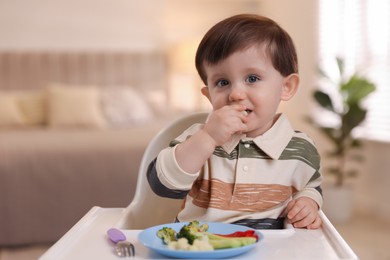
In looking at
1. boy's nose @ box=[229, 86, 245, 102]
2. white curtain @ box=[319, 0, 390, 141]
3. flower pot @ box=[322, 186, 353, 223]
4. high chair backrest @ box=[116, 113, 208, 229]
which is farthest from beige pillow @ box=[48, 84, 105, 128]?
boy's nose @ box=[229, 86, 245, 102]

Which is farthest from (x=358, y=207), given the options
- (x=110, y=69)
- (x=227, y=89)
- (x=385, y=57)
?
(x=227, y=89)

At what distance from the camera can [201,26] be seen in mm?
5320

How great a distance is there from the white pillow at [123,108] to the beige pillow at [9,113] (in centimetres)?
60

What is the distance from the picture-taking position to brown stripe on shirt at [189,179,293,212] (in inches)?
44.5

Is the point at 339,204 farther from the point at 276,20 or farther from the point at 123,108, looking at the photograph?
the point at 276,20

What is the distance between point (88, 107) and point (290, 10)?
193 cm

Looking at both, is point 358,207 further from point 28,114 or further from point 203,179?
point 203,179

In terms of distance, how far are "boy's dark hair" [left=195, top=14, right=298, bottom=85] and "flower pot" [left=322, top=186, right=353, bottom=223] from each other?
264 cm

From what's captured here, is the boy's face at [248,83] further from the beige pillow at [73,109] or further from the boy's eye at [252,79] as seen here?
the beige pillow at [73,109]

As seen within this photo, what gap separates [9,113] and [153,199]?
305 cm

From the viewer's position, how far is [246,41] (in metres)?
1.11

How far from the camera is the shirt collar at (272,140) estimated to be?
114cm

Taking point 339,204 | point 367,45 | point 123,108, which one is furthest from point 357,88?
point 123,108

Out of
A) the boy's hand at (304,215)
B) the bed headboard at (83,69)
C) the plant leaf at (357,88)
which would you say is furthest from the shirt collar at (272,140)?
the bed headboard at (83,69)
